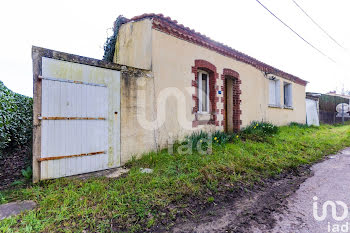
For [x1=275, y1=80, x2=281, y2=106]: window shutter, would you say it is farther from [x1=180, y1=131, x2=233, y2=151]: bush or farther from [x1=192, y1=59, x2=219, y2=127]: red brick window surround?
[x1=180, y1=131, x2=233, y2=151]: bush

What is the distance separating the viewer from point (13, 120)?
5.88 m

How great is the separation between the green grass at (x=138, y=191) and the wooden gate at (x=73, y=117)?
0.45 metres

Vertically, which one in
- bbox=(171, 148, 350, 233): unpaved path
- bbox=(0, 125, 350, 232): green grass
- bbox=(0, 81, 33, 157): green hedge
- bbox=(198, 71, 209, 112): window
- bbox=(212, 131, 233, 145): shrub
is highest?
bbox=(198, 71, 209, 112): window

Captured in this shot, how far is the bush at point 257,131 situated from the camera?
7.92m

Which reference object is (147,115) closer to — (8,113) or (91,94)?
(91,94)

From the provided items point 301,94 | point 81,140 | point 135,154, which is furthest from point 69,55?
point 301,94

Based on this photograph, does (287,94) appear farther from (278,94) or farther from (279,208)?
(279,208)

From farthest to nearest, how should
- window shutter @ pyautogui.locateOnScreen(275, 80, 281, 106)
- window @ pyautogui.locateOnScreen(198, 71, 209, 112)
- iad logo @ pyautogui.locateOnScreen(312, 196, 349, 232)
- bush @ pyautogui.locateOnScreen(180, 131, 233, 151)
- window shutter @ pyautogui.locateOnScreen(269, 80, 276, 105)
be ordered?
window shutter @ pyautogui.locateOnScreen(275, 80, 281, 106) < window shutter @ pyautogui.locateOnScreen(269, 80, 276, 105) < window @ pyautogui.locateOnScreen(198, 71, 209, 112) < bush @ pyautogui.locateOnScreen(180, 131, 233, 151) < iad logo @ pyautogui.locateOnScreen(312, 196, 349, 232)

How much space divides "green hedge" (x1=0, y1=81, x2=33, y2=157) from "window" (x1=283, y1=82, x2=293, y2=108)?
45.1 ft

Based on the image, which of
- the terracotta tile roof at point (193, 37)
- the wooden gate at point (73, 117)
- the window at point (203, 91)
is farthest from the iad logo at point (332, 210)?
the terracotta tile roof at point (193, 37)

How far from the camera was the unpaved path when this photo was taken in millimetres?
2658

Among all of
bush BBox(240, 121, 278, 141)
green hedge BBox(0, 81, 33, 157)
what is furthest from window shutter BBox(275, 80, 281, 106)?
green hedge BBox(0, 81, 33, 157)

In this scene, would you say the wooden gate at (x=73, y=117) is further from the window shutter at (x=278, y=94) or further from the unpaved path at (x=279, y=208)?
the window shutter at (x=278, y=94)

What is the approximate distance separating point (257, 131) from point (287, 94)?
6563mm
